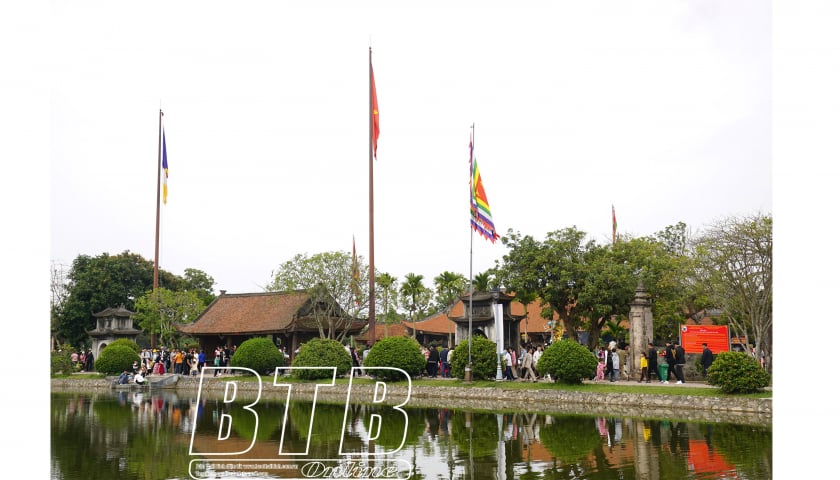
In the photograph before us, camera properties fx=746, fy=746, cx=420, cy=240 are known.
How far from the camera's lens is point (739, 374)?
17203 millimetres

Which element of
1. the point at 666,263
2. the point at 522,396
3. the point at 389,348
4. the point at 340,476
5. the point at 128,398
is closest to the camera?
the point at 340,476

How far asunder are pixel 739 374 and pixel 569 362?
4487 mm

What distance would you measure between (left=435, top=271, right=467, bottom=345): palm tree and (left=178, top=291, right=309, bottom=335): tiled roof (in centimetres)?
1450

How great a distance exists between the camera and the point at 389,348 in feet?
73.9

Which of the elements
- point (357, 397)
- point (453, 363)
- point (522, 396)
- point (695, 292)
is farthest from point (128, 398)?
point (695, 292)

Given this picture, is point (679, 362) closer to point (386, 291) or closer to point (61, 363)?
point (386, 291)

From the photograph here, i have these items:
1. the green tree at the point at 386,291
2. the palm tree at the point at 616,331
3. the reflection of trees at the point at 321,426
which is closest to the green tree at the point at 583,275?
the palm tree at the point at 616,331

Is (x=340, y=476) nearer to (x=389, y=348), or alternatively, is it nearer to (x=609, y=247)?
(x=389, y=348)

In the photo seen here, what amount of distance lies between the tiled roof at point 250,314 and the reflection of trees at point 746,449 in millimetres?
25116

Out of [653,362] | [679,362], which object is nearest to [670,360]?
[679,362]

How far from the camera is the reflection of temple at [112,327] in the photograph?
134ft

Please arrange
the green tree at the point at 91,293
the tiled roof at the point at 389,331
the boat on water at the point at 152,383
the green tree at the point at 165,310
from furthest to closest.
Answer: the tiled roof at the point at 389,331
the green tree at the point at 91,293
the green tree at the point at 165,310
the boat on water at the point at 152,383

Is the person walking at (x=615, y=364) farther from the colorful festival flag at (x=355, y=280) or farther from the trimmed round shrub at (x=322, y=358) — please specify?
the colorful festival flag at (x=355, y=280)

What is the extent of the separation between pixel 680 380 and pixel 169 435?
46.5 feet
